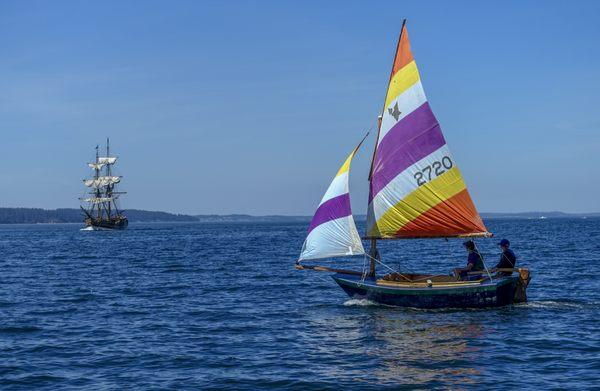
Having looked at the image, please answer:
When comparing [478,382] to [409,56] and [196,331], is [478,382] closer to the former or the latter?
[196,331]

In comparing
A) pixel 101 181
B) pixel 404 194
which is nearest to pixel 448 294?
pixel 404 194

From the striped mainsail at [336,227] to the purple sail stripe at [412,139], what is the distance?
64.7 inches

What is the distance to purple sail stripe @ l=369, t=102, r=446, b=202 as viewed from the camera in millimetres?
28766

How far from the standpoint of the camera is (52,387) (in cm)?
1709

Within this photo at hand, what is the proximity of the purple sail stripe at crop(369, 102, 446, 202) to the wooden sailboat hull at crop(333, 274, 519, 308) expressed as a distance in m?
4.68

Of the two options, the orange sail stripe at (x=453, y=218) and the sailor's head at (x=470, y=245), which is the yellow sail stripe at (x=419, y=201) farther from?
the sailor's head at (x=470, y=245)

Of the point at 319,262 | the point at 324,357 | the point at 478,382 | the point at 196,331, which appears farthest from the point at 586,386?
the point at 319,262

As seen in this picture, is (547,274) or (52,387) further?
(547,274)

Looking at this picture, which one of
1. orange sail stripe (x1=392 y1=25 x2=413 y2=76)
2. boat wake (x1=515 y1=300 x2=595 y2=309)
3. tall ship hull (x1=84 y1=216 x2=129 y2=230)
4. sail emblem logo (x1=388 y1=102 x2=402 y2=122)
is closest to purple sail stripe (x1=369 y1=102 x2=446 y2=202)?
sail emblem logo (x1=388 y1=102 x2=402 y2=122)

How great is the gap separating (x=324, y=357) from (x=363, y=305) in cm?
919

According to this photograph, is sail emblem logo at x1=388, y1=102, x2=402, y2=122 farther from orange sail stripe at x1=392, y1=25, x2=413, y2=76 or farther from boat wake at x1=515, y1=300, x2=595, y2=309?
boat wake at x1=515, y1=300, x2=595, y2=309

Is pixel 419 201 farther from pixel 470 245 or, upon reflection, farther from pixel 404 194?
pixel 470 245

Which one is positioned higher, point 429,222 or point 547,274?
point 429,222

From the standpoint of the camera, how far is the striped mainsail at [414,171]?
94.1 feet
